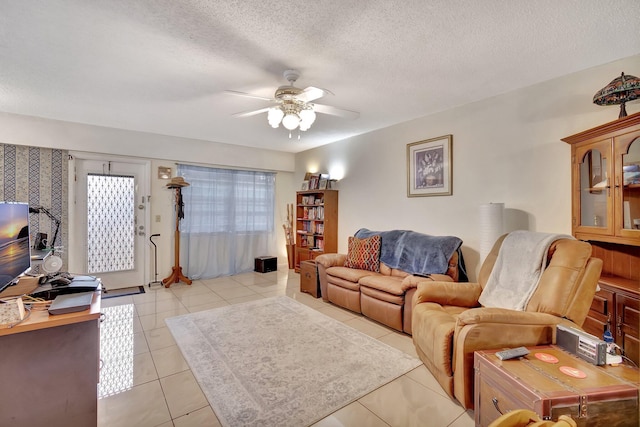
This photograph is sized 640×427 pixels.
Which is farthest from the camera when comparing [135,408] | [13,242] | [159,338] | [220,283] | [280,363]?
[220,283]

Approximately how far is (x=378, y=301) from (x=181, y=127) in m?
3.87

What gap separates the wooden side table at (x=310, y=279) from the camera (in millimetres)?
4199

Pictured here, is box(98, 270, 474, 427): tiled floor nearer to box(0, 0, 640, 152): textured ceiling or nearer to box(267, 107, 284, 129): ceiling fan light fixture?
box(267, 107, 284, 129): ceiling fan light fixture

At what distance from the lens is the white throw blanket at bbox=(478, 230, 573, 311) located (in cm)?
213

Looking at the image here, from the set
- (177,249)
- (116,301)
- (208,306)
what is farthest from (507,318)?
(177,249)

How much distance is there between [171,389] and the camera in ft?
6.81

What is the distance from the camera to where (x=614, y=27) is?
76.1 inches

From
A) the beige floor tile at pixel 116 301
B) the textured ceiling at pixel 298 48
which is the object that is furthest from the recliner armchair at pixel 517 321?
the beige floor tile at pixel 116 301

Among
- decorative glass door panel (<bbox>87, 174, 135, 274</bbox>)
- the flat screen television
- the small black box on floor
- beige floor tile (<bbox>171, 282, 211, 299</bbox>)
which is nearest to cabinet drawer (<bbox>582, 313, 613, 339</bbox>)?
the flat screen television

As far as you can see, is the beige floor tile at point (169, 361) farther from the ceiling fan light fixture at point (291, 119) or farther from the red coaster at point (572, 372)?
the red coaster at point (572, 372)

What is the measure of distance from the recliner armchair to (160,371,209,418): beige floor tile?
1.67m

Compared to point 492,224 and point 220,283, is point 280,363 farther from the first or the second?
point 220,283

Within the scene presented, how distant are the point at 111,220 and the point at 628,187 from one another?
614 cm

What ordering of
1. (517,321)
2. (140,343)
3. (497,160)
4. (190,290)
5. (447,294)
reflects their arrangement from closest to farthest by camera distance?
(517,321) → (447,294) → (140,343) → (497,160) → (190,290)
